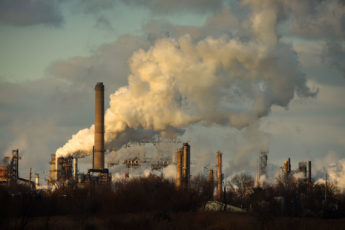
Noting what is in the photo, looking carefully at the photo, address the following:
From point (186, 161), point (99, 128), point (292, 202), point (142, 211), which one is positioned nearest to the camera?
point (142, 211)

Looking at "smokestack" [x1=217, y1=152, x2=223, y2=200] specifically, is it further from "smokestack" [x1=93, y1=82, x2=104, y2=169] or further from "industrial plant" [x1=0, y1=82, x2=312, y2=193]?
"smokestack" [x1=93, y1=82, x2=104, y2=169]

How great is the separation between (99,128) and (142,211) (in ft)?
121

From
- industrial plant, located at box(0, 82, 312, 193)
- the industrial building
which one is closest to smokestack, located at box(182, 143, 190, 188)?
industrial plant, located at box(0, 82, 312, 193)

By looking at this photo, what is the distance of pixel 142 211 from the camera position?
46.9m

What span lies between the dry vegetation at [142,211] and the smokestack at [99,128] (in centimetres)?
2352

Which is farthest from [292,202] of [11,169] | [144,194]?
[11,169]

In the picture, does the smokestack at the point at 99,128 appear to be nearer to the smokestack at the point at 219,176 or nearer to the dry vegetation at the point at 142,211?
the smokestack at the point at 219,176

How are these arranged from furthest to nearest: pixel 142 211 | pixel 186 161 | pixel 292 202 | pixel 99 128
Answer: pixel 99 128
pixel 186 161
pixel 292 202
pixel 142 211

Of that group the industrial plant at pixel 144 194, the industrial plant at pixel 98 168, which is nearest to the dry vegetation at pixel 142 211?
the industrial plant at pixel 144 194

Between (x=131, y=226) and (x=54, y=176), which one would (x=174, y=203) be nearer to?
(x=131, y=226)

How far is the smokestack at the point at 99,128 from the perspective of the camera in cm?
8219

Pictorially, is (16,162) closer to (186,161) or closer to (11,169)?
(11,169)

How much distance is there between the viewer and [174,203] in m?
51.2

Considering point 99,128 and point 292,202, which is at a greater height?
point 99,128
